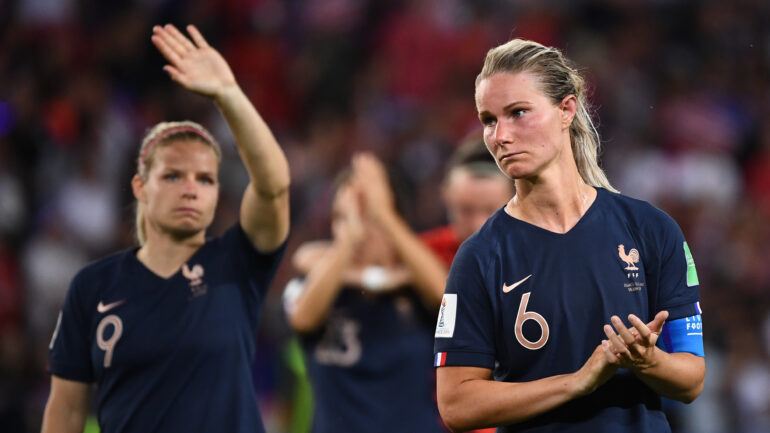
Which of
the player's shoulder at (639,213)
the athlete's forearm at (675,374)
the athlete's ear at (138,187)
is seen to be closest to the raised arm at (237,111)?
the athlete's ear at (138,187)

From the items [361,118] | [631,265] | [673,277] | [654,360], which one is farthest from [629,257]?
[361,118]

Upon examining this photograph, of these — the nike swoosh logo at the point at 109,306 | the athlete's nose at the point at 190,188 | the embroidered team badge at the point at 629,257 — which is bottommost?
the nike swoosh logo at the point at 109,306

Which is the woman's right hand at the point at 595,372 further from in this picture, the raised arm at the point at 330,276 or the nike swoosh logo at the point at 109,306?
the raised arm at the point at 330,276

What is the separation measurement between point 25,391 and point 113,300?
173 inches

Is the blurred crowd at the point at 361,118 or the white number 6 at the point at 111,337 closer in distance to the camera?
the white number 6 at the point at 111,337

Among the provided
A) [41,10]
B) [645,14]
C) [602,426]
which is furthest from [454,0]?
[602,426]

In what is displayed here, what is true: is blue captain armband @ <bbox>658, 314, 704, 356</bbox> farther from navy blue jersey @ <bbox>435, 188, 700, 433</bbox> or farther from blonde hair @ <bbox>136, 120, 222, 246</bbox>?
blonde hair @ <bbox>136, 120, 222, 246</bbox>

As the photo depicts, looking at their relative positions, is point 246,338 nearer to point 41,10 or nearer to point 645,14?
point 41,10

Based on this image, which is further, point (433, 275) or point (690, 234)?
point (690, 234)

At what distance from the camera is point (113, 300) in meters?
4.01

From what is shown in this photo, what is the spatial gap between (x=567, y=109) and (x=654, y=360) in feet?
2.78

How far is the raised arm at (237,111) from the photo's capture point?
3.74 m

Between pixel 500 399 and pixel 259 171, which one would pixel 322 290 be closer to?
pixel 259 171

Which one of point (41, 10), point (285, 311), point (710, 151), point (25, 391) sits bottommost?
point (25, 391)
